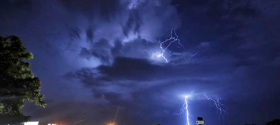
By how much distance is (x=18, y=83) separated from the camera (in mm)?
18562

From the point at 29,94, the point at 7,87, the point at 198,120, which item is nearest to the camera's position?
the point at 198,120

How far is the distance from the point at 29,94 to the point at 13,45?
4424mm

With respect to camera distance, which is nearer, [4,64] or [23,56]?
[4,64]

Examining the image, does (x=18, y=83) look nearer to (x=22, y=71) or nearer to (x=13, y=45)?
(x=22, y=71)

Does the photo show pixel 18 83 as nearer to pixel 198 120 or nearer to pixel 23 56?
pixel 23 56

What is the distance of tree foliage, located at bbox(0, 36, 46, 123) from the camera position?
18047 millimetres

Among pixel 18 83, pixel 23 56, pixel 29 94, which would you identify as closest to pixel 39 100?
pixel 29 94

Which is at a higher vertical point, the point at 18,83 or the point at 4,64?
the point at 4,64

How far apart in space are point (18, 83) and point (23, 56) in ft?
8.07

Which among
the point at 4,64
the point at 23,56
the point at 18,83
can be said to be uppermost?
the point at 23,56

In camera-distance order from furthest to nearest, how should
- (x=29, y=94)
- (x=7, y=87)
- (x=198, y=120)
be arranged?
(x=29, y=94), (x=7, y=87), (x=198, y=120)

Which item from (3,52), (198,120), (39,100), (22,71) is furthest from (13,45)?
(198,120)

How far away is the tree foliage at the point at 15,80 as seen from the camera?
59.2ft

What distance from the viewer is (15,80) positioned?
18.5 m
